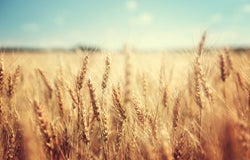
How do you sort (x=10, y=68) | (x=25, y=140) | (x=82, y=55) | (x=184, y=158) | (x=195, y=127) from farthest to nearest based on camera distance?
(x=10, y=68), (x=82, y=55), (x=195, y=127), (x=184, y=158), (x=25, y=140)

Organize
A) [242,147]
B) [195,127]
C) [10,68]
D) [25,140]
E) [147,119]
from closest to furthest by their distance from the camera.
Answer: [242,147] → [25,140] → [147,119] → [195,127] → [10,68]

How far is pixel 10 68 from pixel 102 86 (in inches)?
35.4

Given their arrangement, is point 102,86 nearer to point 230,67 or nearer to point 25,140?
point 25,140

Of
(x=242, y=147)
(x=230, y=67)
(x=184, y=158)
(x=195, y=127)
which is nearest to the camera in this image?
(x=242, y=147)

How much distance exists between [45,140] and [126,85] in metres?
0.99

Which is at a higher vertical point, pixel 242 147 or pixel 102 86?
pixel 102 86

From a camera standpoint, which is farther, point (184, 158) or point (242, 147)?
point (184, 158)

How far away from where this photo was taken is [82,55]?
2066 millimetres

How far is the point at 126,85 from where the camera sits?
2.40 m

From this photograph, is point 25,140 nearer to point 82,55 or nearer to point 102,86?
point 102,86

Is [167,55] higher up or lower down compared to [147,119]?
higher up

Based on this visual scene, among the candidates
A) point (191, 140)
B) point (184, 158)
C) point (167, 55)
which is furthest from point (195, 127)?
point (167, 55)

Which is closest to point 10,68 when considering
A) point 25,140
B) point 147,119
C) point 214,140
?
point 25,140

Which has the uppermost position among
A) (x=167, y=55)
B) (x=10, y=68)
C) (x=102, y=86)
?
(x=167, y=55)
